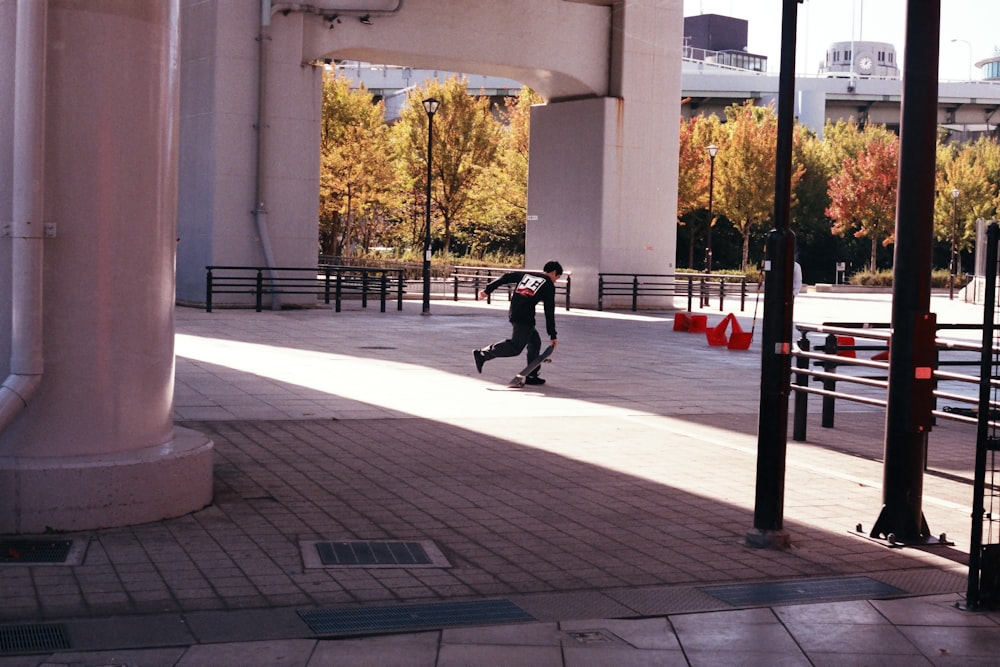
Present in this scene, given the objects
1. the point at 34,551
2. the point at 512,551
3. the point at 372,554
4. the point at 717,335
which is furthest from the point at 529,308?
the point at 34,551

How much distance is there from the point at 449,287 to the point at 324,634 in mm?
39634

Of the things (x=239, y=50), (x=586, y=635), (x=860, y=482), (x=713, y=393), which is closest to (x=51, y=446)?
(x=586, y=635)

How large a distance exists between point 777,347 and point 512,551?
75.9 inches

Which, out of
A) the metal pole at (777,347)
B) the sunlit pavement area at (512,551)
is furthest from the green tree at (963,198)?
the metal pole at (777,347)

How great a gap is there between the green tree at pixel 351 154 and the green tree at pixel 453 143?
251 centimetres

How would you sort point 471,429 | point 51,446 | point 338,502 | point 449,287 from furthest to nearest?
1. point 449,287
2. point 471,429
3. point 338,502
4. point 51,446

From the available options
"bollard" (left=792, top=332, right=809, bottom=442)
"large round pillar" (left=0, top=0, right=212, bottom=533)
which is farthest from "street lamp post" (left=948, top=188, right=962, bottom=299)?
"large round pillar" (left=0, top=0, right=212, bottom=533)

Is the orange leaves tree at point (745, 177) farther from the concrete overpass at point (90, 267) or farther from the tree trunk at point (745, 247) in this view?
the concrete overpass at point (90, 267)

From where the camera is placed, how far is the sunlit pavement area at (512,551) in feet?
18.4

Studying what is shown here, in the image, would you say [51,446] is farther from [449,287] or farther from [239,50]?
[449,287]

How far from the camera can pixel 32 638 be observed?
17.7ft

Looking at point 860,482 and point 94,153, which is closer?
point 94,153

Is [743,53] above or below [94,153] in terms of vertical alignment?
above

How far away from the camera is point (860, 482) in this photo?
9.90m
